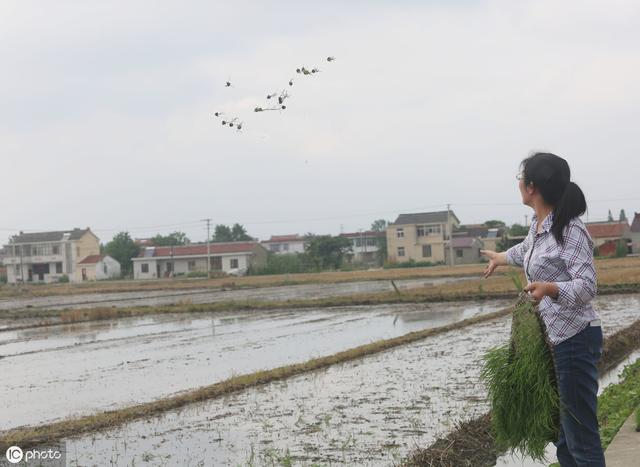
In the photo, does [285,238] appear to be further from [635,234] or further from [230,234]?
[635,234]

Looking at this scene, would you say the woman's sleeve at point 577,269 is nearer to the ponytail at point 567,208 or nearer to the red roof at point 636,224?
the ponytail at point 567,208

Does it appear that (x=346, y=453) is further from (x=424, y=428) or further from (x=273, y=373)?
(x=273, y=373)

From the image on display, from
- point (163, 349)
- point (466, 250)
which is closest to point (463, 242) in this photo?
point (466, 250)

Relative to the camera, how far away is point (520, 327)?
324 cm

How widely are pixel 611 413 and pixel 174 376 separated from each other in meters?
6.05

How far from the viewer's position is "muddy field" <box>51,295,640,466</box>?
5410 millimetres

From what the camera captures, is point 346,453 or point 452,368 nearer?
point 346,453

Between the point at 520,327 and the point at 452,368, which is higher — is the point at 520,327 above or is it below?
above

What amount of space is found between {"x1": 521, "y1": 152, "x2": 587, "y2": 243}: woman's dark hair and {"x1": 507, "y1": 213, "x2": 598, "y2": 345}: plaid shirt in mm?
40

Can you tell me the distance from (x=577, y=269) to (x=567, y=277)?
6 centimetres

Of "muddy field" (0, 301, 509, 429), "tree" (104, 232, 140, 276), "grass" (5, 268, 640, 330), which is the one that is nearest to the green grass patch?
"muddy field" (0, 301, 509, 429)

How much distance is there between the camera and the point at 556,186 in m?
3.15

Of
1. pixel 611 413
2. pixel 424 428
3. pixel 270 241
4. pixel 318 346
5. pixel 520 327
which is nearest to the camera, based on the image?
pixel 520 327

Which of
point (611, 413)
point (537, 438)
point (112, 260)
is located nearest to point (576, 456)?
point (537, 438)
